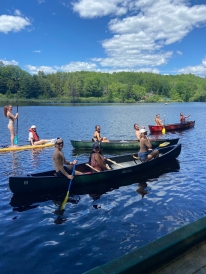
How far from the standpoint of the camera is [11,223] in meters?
7.60

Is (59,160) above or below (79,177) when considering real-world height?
above

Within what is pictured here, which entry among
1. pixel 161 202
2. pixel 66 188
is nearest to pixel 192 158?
pixel 161 202

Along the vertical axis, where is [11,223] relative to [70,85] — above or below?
below

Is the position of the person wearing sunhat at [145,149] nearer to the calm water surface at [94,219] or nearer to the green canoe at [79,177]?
the green canoe at [79,177]

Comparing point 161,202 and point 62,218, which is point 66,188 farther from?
point 161,202

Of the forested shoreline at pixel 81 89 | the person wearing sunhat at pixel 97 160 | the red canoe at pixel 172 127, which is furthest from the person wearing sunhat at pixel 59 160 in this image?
the forested shoreline at pixel 81 89

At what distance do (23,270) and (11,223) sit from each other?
2.29 metres

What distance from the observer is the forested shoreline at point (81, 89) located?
362ft

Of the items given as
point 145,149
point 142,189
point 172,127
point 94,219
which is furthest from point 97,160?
point 172,127

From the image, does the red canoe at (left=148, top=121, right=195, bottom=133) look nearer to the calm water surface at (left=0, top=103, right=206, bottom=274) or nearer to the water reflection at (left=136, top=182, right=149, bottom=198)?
the calm water surface at (left=0, top=103, right=206, bottom=274)

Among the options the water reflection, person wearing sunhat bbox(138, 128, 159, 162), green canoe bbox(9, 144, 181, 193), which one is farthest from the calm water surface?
person wearing sunhat bbox(138, 128, 159, 162)

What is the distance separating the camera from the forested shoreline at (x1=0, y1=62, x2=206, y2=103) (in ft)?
362

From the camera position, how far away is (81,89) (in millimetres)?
133250

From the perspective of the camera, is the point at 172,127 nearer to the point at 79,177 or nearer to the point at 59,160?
the point at 79,177
